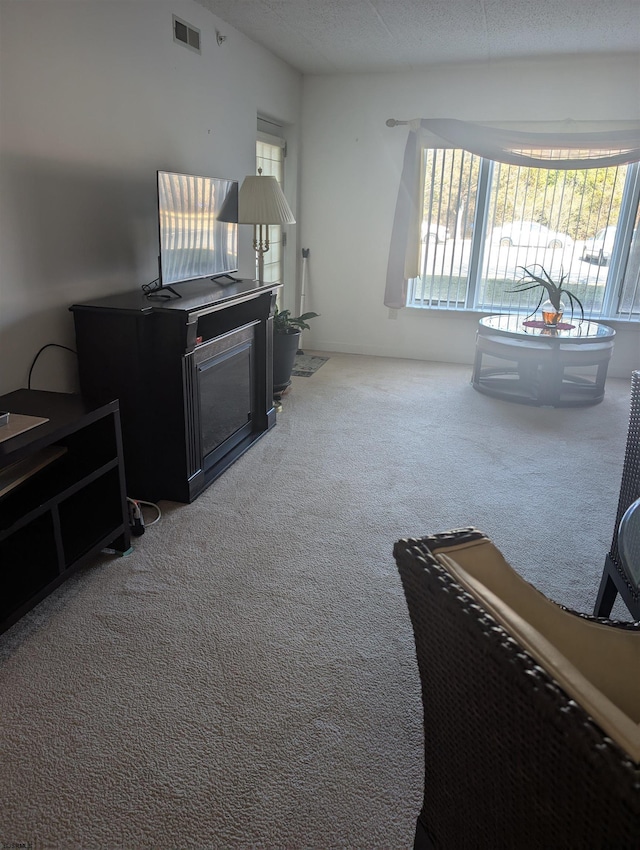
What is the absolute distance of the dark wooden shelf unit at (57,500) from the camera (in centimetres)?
181

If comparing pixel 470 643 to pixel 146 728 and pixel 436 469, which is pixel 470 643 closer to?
pixel 146 728

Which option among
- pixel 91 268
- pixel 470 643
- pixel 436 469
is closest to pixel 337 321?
pixel 436 469

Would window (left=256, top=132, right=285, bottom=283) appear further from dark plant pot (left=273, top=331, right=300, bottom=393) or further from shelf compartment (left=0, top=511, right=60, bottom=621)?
shelf compartment (left=0, top=511, right=60, bottom=621)

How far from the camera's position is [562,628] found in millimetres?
1012

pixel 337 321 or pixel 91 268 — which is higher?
pixel 91 268

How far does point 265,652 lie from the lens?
72.0 inches

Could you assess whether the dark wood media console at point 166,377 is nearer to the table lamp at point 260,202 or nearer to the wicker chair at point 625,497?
the table lamp at point 260,202

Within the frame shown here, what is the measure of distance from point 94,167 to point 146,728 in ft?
7.42

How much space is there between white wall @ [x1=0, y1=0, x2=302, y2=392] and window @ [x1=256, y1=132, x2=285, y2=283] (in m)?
1.12

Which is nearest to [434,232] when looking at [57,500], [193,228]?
[193,228]

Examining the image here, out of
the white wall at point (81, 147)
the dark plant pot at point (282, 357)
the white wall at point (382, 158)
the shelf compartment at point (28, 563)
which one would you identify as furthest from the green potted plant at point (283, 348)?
the shelf compartment at point (28, 563)

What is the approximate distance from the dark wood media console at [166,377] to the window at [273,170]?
1979 mm

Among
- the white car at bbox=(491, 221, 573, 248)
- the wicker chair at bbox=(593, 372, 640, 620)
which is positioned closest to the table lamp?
the white car at bbox=(491, 221, 573, 248)

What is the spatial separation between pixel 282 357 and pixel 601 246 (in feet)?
9.40
